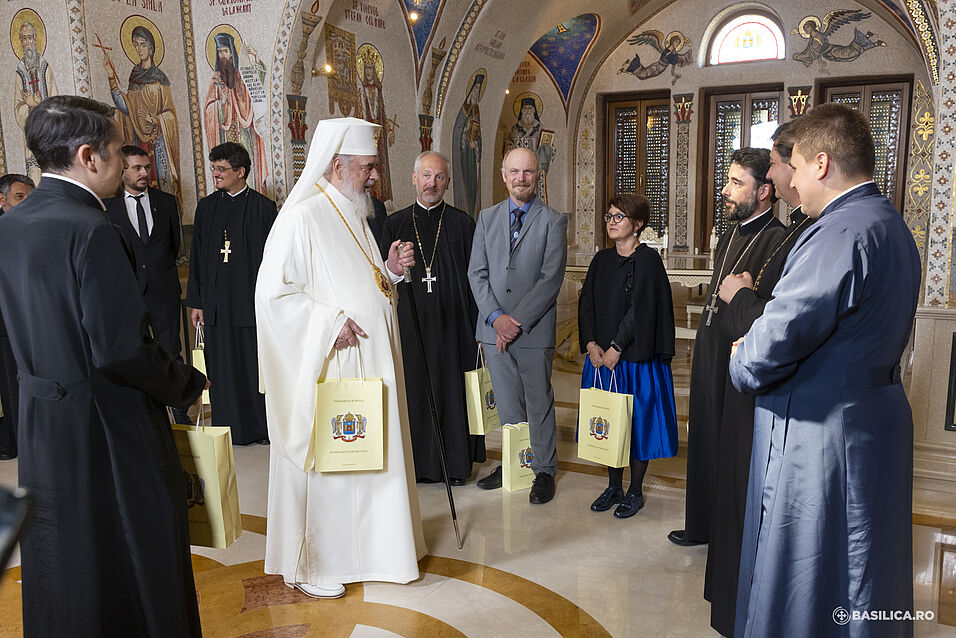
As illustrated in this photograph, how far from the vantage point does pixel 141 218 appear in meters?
5.63

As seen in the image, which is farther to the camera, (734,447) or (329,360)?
(329,360)

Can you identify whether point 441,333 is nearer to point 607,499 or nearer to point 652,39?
point 607,499

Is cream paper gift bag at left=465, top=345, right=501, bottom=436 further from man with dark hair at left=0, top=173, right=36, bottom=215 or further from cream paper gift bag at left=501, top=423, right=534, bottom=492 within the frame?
man with dark hair at left=0, top=173, right=36, bottom=215

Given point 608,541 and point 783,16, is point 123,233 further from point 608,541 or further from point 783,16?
point 783,16

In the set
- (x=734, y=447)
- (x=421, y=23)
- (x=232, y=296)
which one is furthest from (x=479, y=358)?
(x=421, y=23)

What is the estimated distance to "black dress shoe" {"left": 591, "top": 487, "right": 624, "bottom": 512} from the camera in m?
4.17

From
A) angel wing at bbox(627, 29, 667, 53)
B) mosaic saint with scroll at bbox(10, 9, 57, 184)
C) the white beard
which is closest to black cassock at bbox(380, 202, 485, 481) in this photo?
the white beard

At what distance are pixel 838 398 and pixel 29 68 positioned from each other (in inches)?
250

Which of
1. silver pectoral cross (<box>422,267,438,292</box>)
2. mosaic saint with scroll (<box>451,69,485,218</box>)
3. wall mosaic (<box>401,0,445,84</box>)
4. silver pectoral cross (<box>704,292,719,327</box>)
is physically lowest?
silver pectoral cross (<box>704,292,719,327</box>)

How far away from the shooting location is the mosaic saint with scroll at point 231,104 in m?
6.61

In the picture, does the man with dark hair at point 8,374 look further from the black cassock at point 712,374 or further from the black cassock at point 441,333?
the black cassock at point 712,374

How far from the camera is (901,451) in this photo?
6.82 feet

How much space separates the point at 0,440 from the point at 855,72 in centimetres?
1166

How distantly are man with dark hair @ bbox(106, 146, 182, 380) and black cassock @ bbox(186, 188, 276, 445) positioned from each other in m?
0.19
